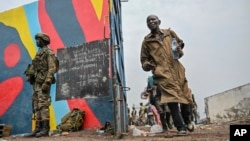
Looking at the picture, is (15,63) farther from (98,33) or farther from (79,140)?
(79,140)

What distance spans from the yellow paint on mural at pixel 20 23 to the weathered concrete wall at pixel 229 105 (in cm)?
634

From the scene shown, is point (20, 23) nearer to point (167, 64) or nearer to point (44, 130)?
point (44, 130)

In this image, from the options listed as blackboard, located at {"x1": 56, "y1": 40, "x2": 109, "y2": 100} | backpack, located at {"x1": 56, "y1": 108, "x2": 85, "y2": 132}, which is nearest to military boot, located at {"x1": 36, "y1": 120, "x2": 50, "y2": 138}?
backpack, located at {"x1": 56, "y1": 108, "x2": 85, "y2": 132}

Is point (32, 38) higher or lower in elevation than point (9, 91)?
higher

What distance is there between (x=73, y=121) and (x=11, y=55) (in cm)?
368

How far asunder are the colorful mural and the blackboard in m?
0.24

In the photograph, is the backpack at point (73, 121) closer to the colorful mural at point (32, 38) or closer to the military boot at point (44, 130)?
the colorful mural at point (32, 38)

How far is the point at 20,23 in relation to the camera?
36.5ft

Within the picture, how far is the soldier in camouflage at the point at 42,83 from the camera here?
6770mm

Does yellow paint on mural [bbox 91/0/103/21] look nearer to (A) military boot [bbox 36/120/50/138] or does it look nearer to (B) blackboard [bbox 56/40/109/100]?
(B) blackboard [bbox 56/40/109/100]

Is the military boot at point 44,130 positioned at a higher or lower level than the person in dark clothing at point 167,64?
Answer: lower

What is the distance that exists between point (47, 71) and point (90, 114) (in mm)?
2226

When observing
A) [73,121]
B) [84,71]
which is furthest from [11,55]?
[73,121]

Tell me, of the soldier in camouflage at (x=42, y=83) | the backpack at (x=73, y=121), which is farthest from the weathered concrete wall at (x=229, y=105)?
the soldier in camouflage at (x=42, y=83)
